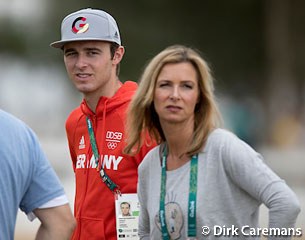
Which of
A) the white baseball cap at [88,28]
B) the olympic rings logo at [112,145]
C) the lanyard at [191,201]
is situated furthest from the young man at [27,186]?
the white baseball cap at [88,28]

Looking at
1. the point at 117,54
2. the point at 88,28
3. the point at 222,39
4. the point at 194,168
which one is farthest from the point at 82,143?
the point at 222,39

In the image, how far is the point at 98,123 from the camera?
254 inches

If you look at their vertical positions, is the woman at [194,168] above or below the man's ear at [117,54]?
below

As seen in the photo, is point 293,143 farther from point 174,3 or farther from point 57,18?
point 57,18

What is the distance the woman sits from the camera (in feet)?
16.0

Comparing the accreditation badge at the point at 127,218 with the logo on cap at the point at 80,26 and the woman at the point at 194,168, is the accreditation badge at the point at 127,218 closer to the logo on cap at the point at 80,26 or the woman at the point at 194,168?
the woman at the point at 194,168

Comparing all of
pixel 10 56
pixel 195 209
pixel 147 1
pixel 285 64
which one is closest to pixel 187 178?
pixel 195 209

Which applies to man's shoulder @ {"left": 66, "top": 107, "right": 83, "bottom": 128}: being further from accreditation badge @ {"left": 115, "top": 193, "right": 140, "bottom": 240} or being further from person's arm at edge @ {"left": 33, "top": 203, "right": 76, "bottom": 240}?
person's arm at edge @ {"left": 33, "top": 203, "right": 76, "bottom": 240}

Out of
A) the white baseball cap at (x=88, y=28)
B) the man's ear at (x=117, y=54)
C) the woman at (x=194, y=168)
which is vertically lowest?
the woman at (x=194, y=168)

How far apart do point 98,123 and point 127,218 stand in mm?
711

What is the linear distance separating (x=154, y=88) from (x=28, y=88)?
2120 inches

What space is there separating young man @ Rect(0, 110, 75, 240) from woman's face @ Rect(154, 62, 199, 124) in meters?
0.81

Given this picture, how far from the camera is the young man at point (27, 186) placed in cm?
449

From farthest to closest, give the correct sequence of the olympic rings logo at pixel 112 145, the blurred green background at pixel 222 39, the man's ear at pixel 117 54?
the blurred green background at pixel 222 39 < the man's ear at pixel 117 54 < the olympic rings logo at pixel 112 145
